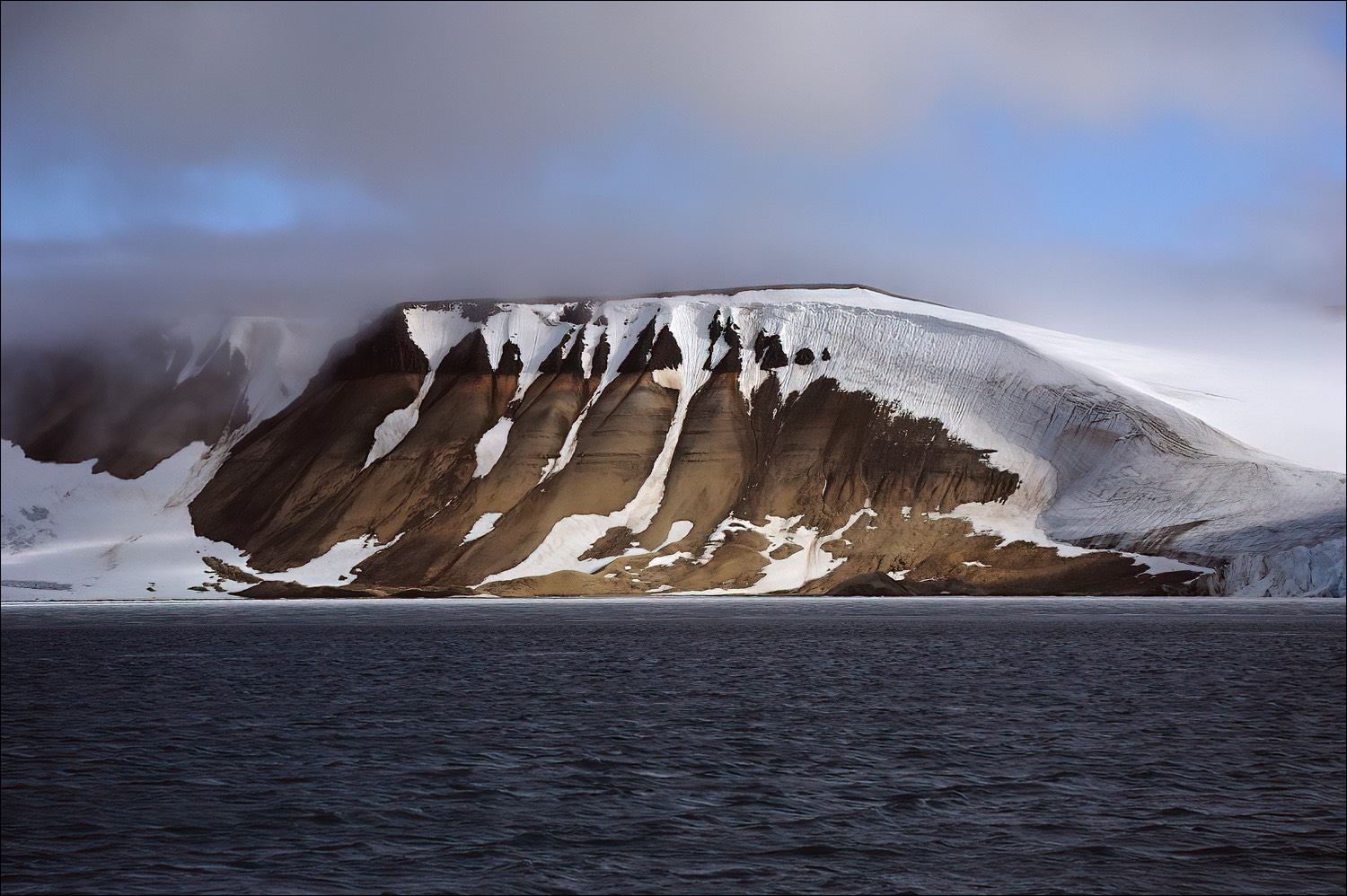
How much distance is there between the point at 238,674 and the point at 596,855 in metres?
39.8

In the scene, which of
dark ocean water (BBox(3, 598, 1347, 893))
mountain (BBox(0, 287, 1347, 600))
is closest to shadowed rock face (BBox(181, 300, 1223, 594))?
mountain (BBox(0, 287, 1347, 600))

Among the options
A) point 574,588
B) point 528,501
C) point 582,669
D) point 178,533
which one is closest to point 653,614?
point 574,588

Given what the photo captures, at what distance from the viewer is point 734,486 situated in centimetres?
16800

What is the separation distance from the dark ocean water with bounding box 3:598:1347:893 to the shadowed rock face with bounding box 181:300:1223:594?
80786 mm

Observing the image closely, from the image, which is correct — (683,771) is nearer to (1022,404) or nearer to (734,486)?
(734,486)

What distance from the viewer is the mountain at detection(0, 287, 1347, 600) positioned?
144m

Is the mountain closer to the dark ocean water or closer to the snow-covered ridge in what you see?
the snow-covered ridge

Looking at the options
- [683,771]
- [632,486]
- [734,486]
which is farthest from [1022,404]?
[683,771]

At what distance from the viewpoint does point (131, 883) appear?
70.1 feet

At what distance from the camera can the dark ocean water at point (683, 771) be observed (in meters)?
22.1

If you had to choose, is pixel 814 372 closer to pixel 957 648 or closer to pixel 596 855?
pixel 957 648

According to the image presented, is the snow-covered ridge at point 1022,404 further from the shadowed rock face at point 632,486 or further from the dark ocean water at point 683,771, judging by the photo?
the dark ocean water at point 683,771

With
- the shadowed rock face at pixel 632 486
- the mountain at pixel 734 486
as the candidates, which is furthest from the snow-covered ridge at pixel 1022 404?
the shadowed rock face at pixel 632 486

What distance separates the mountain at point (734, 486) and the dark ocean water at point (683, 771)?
77856 mm
